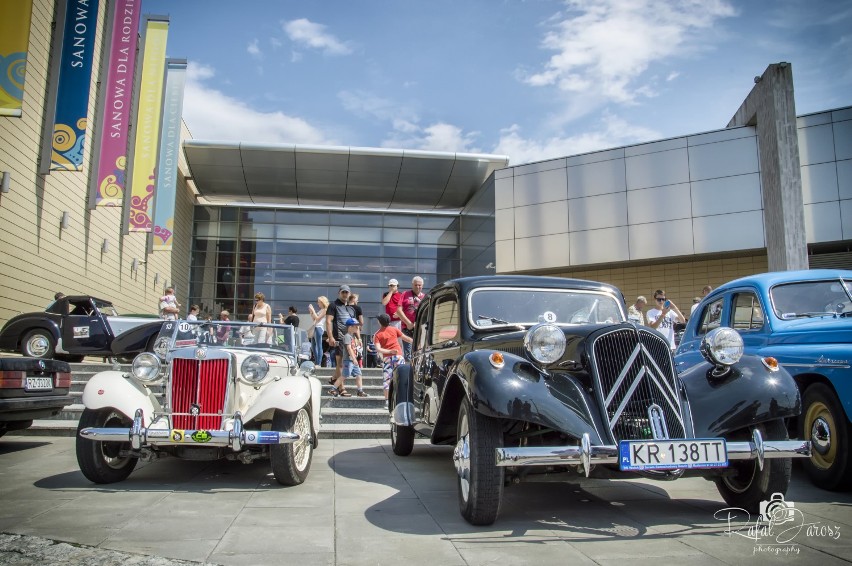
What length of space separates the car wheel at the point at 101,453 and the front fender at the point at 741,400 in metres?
4.26

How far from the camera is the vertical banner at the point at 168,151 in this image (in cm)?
1734

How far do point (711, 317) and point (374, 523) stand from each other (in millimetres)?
4310

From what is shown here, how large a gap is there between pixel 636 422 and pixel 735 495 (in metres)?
1.13

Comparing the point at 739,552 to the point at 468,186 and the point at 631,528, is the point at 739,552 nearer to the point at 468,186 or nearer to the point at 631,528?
the point at 631,528

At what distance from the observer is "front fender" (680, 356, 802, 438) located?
3.72m

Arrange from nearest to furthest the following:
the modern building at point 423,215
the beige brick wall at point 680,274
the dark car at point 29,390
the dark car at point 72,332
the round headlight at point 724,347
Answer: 1. the round headlight at point 724,347
2. the dark car at point 29,390
3. the dark car at point 72,332
4. the modern building at point 423,215
5. the beige brick wall at point 680,274

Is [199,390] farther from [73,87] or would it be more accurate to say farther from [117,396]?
[73,87]

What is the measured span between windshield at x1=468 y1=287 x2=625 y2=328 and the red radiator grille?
2153 millimetres

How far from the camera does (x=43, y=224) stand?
11617 millimetres

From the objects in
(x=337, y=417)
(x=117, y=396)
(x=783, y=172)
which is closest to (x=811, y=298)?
(x=337, y=417)

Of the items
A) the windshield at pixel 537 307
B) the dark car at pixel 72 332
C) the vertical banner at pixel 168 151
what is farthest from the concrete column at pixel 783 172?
the vertical banner at pixel 168 151

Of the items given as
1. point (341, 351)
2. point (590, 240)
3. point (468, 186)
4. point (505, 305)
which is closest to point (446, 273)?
point (468, 186)

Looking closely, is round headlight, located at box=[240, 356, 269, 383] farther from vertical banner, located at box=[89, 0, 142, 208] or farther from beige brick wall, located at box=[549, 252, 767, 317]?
beige brick wall, located at box=[549, 252, 767, 317]

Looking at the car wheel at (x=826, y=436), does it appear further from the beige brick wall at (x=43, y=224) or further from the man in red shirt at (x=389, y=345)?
the beige brick wall at (x=43, y=224)
